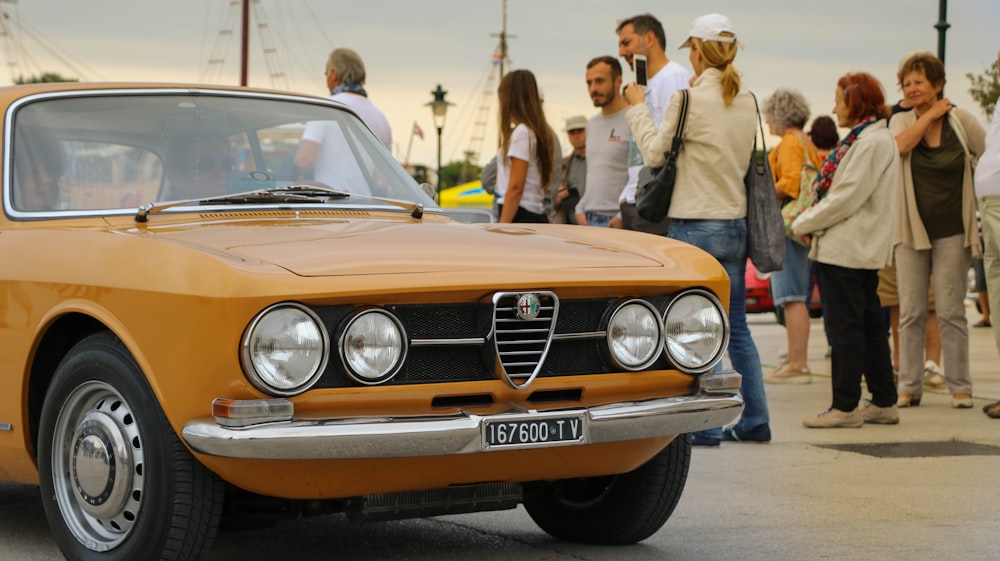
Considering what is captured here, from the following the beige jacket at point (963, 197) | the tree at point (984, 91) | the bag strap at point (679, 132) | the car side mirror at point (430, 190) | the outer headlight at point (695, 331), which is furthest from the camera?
the tree at point (984, 91)

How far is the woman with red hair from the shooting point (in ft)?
26.0

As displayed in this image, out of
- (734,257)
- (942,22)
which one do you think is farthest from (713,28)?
(942,22)

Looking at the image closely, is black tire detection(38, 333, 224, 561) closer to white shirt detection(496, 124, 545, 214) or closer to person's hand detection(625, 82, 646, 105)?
person's hand detection(625, 82, 646, 105)

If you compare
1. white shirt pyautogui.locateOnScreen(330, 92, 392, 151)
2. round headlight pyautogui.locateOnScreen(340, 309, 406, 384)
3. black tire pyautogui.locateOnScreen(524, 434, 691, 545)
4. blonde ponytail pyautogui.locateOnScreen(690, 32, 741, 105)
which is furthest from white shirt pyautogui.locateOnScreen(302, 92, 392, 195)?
white shirt pyautogui.locateOnScreen(330, 92, 392, 151)

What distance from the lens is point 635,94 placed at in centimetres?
752

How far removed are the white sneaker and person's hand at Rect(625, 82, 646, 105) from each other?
12.1 ft

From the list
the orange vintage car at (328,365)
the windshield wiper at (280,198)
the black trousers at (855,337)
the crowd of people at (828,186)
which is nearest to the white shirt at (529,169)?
the crowd of people at (828,186)

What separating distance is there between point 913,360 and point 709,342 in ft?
16.3

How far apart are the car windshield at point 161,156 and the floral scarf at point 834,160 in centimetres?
307

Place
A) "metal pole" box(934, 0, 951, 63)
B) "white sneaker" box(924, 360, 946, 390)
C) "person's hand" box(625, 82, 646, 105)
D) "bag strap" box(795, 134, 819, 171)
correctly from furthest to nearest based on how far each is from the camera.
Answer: "metal pole" box(934, 0, 951, 63) → "bag strap" box(795, 134, 819, 171) → "white sneaker" box(924, 360, 946, 390) → "person's hand" box(625, 82, 646, 105)

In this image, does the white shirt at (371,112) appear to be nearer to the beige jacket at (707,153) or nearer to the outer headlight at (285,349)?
the beige jacket at (707,153)

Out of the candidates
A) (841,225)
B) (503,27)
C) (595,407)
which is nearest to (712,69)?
(841,225)

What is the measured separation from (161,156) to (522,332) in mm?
1854

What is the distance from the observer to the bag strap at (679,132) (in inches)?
286
